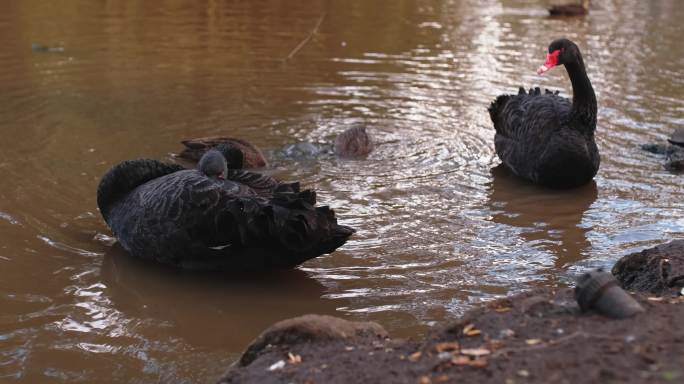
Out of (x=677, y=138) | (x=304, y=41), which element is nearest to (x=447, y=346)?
(x=677, y=138)

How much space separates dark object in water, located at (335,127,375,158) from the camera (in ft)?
26.7

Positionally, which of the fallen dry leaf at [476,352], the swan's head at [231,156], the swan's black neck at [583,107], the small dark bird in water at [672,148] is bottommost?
the small dark bird in water at [672,148]

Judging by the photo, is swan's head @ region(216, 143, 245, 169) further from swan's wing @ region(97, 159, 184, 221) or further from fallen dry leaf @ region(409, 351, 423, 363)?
fallen dry leaf @ region(409, 351, 423, 363)

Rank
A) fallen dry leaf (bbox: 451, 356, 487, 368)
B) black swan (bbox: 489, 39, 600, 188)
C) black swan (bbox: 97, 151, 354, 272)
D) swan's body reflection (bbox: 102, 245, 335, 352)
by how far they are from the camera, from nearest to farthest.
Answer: fallen dry leaf (bbox: 451, 356, 487, 368), swan's body reflection (bbox: 102, 245, 335, 352), black swan (bbox: 97, 151, 354, 272), black swan (bbox: 489, 39, 600, 188)

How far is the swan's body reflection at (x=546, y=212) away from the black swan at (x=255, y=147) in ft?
4.13

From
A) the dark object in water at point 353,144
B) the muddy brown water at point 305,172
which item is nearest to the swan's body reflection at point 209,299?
the muddy brown water at point 305,172

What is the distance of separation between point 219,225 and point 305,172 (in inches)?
102

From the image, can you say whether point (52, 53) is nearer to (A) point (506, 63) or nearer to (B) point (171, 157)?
(B) point (171, 157)

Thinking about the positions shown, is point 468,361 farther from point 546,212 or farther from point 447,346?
point 546,212

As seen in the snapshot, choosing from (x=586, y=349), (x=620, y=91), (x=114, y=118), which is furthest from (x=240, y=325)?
(x=620, y=91)

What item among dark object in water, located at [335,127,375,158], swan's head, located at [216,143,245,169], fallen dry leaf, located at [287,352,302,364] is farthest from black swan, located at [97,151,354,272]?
dark object in water, located at [335,127,375,158]

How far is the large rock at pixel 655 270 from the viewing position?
4570mm

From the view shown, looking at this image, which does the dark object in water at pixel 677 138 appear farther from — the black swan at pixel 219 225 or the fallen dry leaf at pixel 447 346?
the fallen dry leaf at pixel 447 346

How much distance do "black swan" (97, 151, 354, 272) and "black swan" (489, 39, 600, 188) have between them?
2.80 meters
